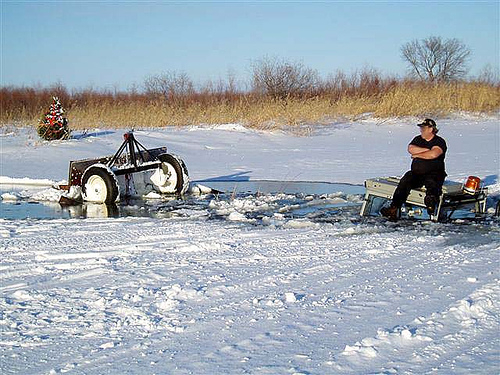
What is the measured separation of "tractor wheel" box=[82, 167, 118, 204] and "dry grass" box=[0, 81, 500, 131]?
528 inches

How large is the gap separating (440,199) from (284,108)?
18404 mm

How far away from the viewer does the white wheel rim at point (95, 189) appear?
11.2m

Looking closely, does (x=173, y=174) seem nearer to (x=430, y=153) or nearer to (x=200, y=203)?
(x=200, y=203)

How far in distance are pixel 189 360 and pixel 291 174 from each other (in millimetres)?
10715

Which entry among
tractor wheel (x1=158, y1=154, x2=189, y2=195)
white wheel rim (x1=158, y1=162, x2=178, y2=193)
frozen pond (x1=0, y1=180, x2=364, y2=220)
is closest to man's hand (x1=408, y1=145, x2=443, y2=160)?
frozen pond (x1=0, y1=180, x2=364, y2=220)

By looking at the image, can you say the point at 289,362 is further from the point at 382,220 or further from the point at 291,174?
the point at 291,174

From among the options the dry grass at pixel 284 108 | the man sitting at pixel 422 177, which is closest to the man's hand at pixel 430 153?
the man sitting at pixel 422 177

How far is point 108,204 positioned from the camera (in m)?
11.2

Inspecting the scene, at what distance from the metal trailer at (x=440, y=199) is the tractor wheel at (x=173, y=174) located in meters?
3.73

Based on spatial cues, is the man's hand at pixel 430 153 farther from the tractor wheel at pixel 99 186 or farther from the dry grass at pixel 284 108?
the dry grass at pixel 284 108

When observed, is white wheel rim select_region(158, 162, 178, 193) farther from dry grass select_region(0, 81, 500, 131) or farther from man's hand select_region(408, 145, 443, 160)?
dry grass select_region(0, 81, 500, 131)

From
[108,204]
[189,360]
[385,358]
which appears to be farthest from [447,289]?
[108,204]

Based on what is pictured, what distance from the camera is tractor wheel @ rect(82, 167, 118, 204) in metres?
11.1

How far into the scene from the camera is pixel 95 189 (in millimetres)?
11328
